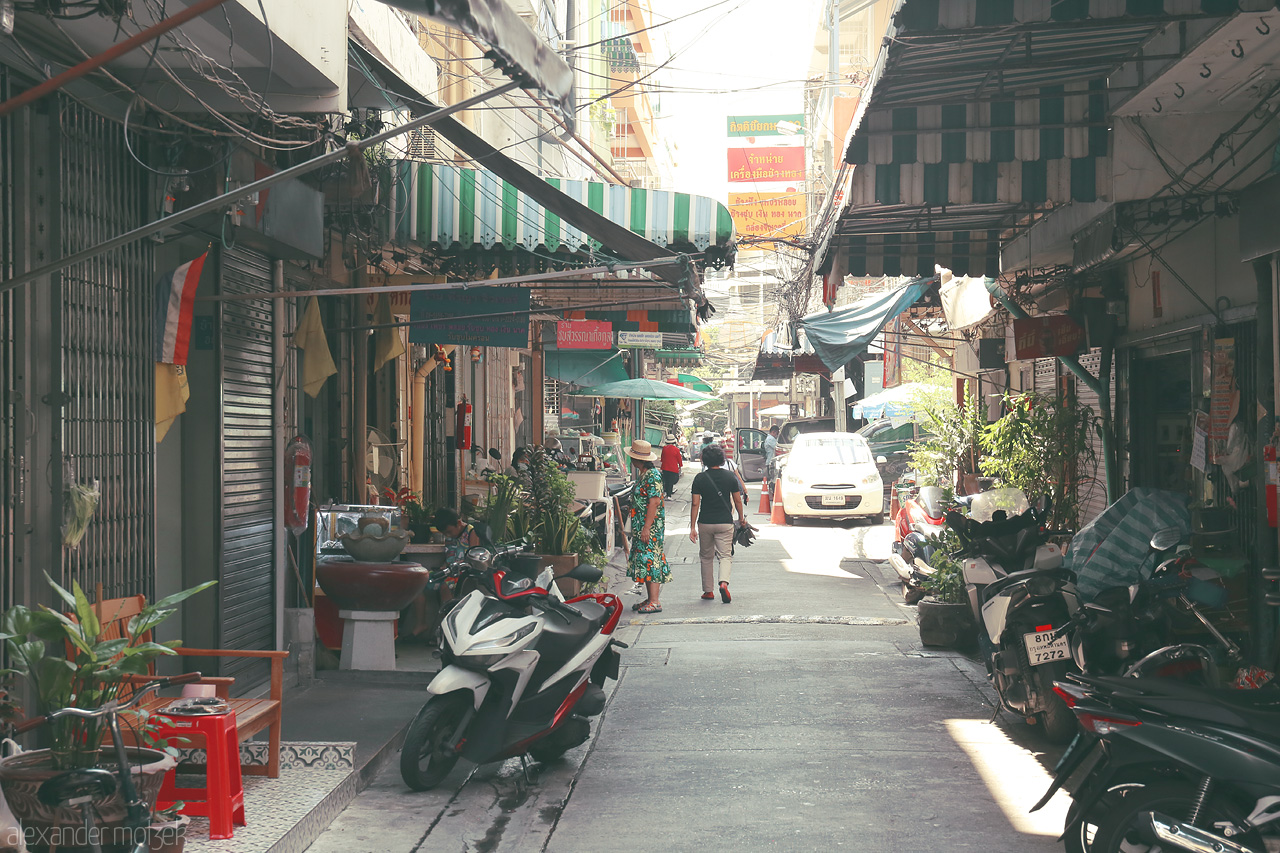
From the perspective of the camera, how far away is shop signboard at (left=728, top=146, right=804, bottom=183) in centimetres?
3161

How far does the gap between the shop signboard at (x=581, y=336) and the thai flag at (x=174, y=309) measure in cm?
912

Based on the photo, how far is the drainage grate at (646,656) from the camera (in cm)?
868

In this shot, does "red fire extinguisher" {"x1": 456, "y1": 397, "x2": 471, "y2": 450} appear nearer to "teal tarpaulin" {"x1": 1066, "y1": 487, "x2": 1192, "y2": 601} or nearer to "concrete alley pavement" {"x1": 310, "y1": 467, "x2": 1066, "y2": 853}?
"concrete alley pavement" {"x1": 310, "y1": 467, "x2": 1066, "y2": 853}

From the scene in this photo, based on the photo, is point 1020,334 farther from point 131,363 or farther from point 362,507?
point 131,363

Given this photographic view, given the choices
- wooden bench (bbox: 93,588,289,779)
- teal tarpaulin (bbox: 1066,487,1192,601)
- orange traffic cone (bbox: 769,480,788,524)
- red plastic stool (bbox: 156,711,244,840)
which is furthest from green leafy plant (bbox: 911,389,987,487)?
red plastic stool (bbox: 156,711,244,840)

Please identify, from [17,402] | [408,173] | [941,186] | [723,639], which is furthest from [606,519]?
[17,402]

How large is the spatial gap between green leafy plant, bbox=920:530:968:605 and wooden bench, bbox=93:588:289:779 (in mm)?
5592

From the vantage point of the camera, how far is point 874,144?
722 centimetres

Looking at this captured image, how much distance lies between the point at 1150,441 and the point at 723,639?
4238 mm

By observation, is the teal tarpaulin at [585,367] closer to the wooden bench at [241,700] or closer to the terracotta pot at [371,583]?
the terracotta pot at [371,583]

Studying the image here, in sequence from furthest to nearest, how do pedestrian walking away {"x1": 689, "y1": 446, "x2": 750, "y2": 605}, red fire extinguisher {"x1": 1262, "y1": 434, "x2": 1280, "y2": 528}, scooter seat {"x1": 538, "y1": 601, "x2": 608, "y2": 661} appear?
pedestrian walking away {"x1": 689, "y1": 446, "x2": 750, "y2": 605}, red fire extinguisher {"x1": 1262, "y1": 434, "x2": 1280, "y2": 528}, scooter seat {"x1": 538, "y1": 601, "x2": 608, "y2": 661}

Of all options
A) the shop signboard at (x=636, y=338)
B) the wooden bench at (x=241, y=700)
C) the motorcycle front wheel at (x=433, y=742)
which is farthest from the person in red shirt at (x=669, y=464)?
the wooden bench at (x=241, y=700)

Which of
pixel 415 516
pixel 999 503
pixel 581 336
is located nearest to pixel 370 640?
pixel 415 516

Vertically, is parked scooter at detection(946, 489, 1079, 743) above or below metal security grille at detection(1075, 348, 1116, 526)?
below
